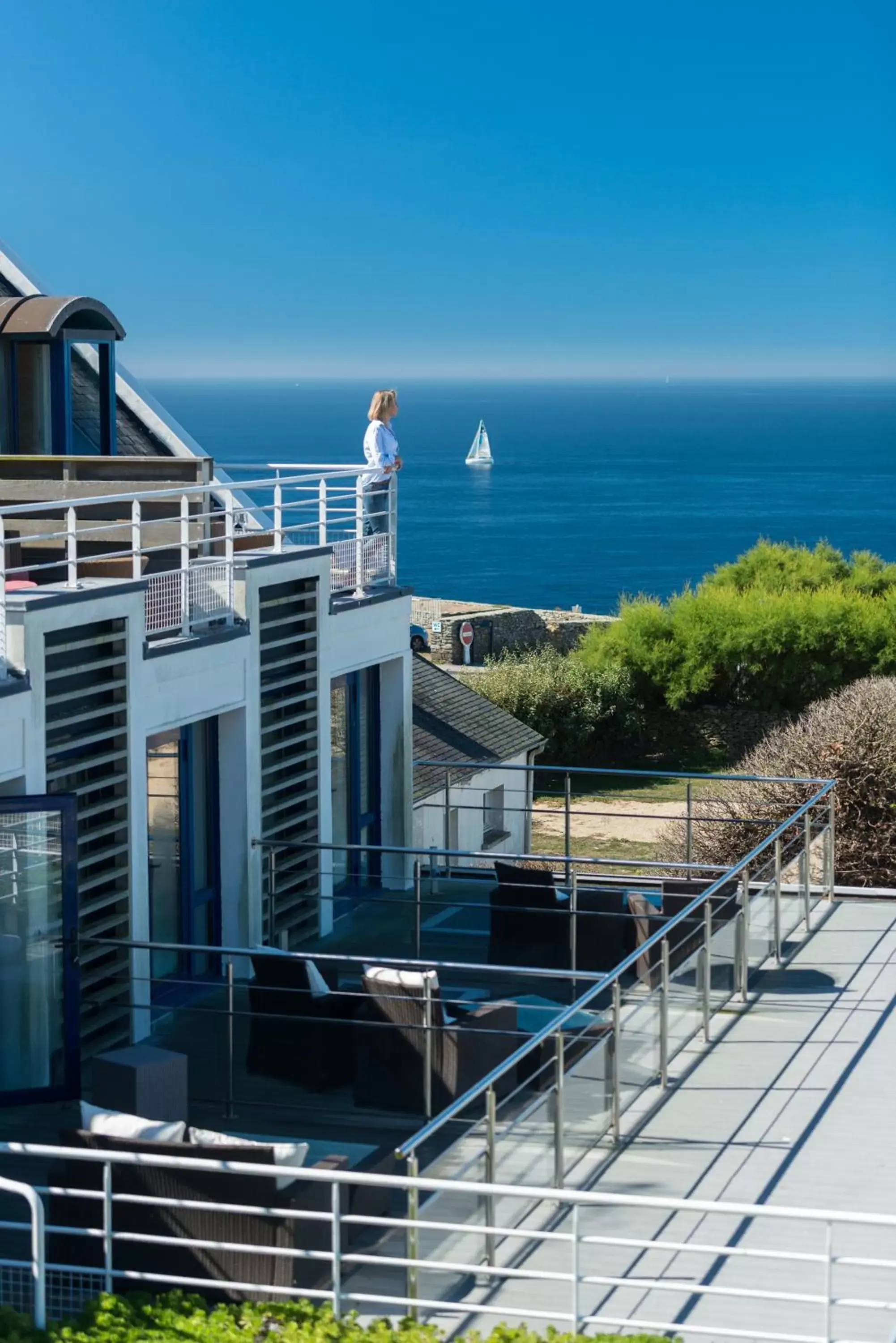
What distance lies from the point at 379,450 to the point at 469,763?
754 cm

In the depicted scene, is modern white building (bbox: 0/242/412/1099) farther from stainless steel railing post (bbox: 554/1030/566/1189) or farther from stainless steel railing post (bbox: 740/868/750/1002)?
stainless steel railing post (bbox: 740/868/750/1002)

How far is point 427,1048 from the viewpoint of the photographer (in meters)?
10.6

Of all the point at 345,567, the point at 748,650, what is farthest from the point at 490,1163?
the point at 748,650

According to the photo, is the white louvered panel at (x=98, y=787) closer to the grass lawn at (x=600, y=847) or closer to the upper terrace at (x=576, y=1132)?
the upper terrace at (x=576, y=1132)

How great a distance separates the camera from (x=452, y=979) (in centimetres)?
1402

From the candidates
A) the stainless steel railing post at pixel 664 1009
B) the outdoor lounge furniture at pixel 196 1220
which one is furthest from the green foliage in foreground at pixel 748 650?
the outdoor lounge furniture at pixel 196 1220

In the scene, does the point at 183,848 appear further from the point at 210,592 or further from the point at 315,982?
the point at 315,982

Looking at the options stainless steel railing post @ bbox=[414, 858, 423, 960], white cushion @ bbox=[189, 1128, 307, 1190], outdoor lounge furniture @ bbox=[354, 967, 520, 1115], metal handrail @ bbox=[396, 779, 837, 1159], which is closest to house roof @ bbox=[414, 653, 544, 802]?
stainless steel railing post @ bbox=[414, 858, 423, 960]

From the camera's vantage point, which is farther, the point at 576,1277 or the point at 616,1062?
the point at 616,1062

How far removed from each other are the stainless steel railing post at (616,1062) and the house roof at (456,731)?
476 inches

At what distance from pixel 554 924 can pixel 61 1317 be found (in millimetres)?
7008

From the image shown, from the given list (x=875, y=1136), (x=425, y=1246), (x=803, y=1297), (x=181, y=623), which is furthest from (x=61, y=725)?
(x=803, y=1297)

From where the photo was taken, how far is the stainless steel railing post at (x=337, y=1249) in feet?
23.8

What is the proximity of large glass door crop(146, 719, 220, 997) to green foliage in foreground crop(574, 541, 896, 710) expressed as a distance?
93.6 feet
